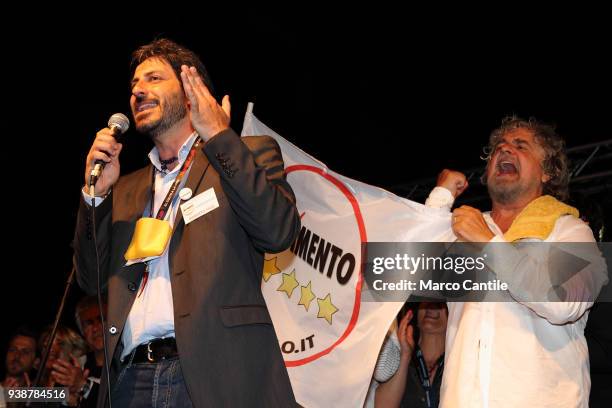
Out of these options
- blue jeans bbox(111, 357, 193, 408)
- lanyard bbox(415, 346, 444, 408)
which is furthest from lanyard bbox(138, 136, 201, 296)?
lanyard bbox(415, 346, 444, 408)

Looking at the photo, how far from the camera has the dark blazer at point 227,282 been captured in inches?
80.4

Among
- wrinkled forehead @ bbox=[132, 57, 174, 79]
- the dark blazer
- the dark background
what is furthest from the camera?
the dark background

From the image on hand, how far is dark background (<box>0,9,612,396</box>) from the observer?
6.05m

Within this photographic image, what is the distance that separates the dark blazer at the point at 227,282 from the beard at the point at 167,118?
→ 27 cm

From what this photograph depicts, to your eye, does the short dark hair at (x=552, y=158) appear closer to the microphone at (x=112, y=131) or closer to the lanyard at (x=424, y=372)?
the lanyard at (x=424, y=372)

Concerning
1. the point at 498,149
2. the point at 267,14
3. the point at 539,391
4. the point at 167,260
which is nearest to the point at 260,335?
the point at 167,260

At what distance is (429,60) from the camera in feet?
22.7

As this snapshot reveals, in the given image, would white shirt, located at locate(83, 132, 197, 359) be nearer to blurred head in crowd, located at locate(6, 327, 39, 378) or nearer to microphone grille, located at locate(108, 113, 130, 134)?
microphone grille, located at locate(108, 113, 130, 134)

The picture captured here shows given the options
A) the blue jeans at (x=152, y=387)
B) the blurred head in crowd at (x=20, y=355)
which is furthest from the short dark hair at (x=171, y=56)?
the blurred head in crowd at (x=20, y=355)

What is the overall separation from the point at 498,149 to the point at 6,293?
5143 mm

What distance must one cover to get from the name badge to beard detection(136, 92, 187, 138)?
1.46ft

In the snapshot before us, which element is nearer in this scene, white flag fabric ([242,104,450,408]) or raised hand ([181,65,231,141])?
raised hand ([181,65,231,141])

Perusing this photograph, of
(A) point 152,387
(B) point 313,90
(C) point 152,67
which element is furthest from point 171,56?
(B) point 313,90

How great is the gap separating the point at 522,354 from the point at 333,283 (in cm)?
95
